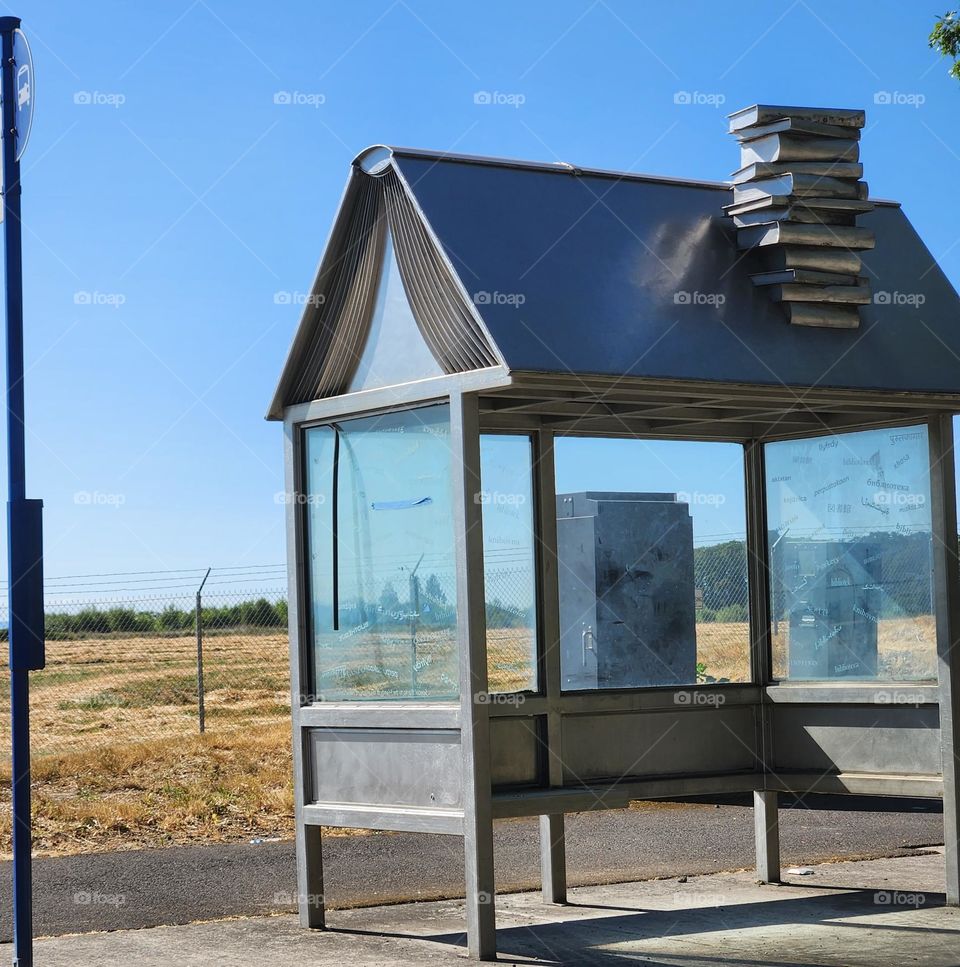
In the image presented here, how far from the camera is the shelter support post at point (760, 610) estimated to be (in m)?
9.05

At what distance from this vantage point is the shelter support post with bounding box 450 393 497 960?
22.5 ft

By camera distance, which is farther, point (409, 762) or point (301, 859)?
point (301, 859)

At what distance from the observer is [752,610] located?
9.23 metres

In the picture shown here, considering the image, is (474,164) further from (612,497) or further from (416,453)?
(612,497)

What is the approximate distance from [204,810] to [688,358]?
7160 mm

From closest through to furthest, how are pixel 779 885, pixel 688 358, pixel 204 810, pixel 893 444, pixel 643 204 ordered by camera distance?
pixel 688 358 < pixel 643 204 < pixel 893 444 < pixel 779 885 < pixel 204 810

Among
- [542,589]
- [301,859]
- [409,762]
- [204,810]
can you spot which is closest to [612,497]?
[542,589]

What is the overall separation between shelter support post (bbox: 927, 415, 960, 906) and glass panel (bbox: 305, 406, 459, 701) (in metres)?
2.67
